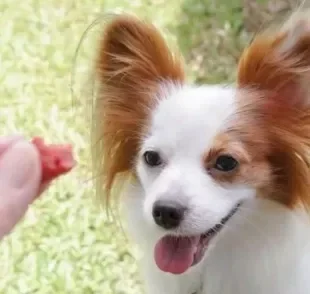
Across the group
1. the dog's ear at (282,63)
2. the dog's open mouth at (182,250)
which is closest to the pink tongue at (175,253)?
the dog's open mouth at (182,250)

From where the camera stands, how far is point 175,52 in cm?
125

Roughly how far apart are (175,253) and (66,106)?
95 centimetres

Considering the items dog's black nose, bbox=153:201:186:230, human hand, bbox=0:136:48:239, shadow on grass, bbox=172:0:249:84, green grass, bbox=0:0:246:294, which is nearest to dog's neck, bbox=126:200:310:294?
dog's black nose, bbox=153:201:186:230

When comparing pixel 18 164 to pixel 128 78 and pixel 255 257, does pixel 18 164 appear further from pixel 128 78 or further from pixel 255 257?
pixel 255 257

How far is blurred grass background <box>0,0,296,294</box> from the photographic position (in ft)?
5.76

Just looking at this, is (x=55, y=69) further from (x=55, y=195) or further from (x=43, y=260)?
(x=43, y=260)

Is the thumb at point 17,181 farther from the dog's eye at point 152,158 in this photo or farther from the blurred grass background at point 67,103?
the blurred grass background at point 67,103

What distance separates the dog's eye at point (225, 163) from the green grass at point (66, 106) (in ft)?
1.02

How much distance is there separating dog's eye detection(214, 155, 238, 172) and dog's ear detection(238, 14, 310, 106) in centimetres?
13

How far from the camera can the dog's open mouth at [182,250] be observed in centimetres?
120

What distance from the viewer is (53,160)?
865 mm

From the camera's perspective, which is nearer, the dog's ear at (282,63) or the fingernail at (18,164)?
the fingernail at (18,164)

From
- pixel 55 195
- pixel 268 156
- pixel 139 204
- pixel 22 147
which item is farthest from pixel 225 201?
pixel 55 195

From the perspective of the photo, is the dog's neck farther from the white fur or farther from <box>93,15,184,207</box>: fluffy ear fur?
<box>93,15,184,207</box>: fluffy ear fur
